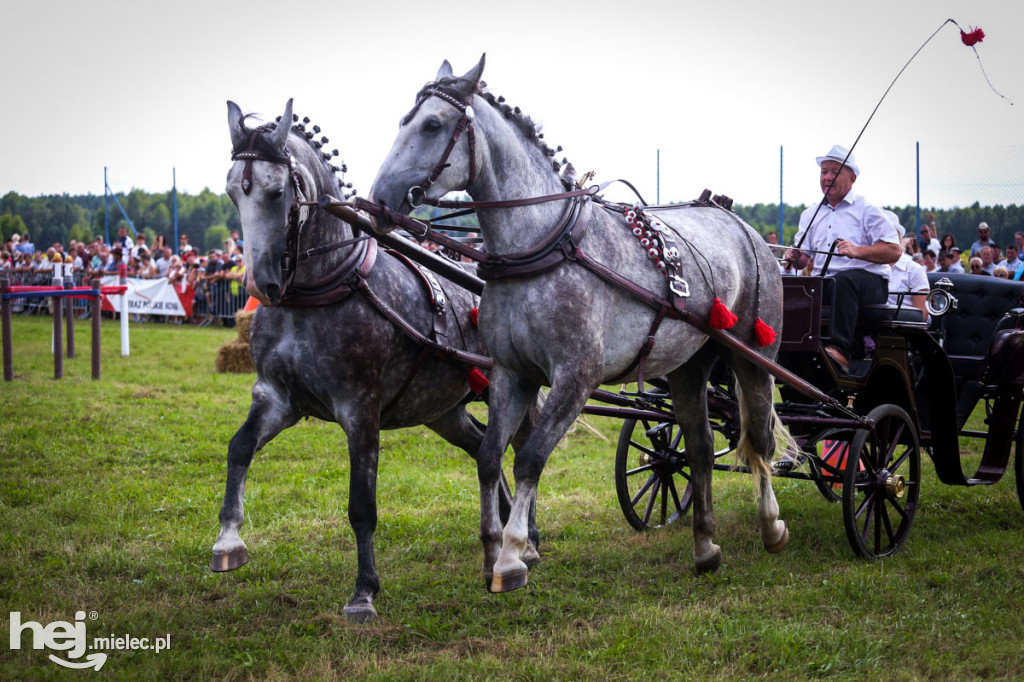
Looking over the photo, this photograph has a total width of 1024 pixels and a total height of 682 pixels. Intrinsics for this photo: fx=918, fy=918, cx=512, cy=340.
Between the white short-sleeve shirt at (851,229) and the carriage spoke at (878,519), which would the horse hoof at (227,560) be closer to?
the carriage spoke at (878,519)

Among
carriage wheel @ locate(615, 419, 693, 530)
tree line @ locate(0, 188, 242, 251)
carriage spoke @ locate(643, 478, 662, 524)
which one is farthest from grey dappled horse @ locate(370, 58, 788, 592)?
tree line @ locate(0, 188, 242, 251)

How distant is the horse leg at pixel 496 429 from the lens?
13.6 feet

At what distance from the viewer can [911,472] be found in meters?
5.71

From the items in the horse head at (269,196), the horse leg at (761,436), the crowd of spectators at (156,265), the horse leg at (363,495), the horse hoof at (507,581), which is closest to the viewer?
the horse hoof at (507,581)

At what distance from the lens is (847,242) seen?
577 cm

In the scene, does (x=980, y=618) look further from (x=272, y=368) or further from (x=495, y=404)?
(x=272, y=368)

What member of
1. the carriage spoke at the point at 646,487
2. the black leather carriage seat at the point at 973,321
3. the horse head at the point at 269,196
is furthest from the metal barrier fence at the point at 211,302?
the horse head at the point at 269,196

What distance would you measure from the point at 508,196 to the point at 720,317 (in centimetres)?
127

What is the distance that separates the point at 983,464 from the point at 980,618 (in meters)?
1.97

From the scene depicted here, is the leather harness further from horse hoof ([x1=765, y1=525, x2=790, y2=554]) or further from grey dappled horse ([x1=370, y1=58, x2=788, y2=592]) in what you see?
horse hoof ([x1=765, y1=525, x2=790, y2=554])

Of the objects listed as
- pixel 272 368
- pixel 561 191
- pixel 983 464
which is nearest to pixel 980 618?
pixel 983 464

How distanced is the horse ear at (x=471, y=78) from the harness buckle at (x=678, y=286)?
51.7 inches

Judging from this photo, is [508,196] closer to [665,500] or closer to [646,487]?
[646,487]

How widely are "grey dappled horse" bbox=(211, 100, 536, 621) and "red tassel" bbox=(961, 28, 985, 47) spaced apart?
3.48m
